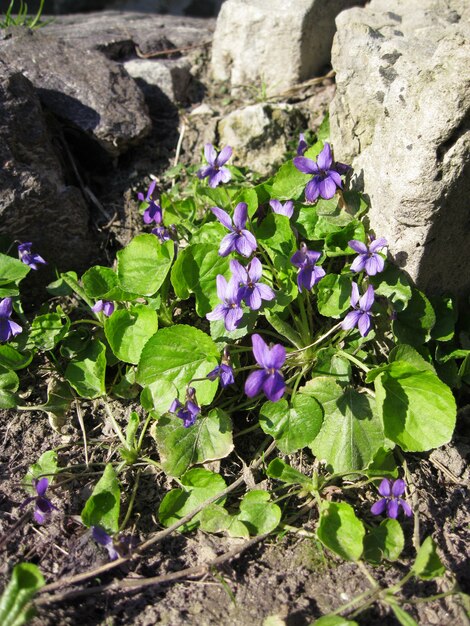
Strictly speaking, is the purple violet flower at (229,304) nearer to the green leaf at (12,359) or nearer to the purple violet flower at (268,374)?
the purple violet flower at (268,374)

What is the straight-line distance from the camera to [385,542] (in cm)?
213

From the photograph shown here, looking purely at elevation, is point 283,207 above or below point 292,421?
above

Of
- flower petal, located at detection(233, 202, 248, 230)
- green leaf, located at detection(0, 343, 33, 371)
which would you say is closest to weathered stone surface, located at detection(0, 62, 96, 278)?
green leaf, located at detection(0, 343, 33, 371)

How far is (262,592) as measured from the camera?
209 centimetres

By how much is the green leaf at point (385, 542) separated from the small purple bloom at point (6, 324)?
1500 millimetres

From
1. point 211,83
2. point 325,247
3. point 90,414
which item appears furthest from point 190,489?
point 211,83

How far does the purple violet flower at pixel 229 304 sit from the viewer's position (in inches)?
89.1

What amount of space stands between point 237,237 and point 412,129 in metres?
0.75

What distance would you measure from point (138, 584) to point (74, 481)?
1.76ft

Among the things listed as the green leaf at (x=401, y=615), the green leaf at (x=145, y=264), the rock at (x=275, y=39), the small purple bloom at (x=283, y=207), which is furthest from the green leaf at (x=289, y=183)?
the green leaf at (x=401, y=615)

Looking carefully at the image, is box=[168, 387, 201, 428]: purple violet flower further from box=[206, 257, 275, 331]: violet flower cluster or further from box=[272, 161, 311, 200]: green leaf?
box=[272, 161, 311, 200]: green leaf

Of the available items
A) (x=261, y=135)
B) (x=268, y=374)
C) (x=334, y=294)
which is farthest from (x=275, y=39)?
(x=268, y=374)

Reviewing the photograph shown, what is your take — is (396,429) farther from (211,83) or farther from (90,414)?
(211,83)

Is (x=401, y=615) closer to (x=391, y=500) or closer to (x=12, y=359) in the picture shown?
(x=391, y=500)
